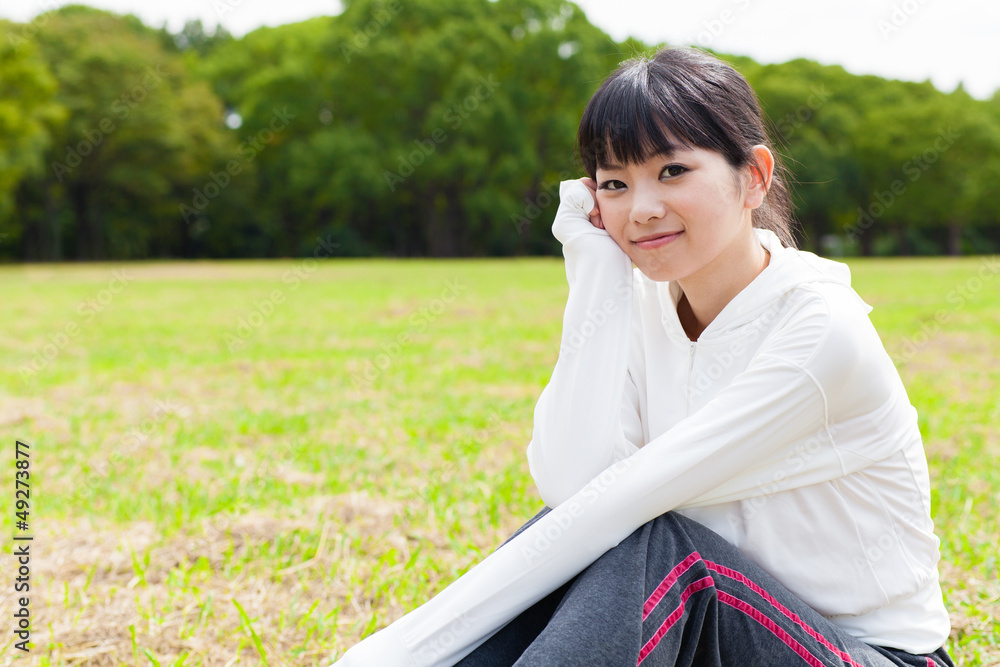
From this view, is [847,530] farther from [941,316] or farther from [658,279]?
[941,316]

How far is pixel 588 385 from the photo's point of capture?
184 cm

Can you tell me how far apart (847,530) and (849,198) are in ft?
143

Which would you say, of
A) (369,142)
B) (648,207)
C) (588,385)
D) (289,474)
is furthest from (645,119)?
(369,142)

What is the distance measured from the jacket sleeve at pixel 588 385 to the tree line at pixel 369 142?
1276 inches

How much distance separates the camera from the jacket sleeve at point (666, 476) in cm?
160

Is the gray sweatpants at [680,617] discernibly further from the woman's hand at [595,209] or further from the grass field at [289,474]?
the grass field at [289,474]

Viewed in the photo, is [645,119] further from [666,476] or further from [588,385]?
[666,476]

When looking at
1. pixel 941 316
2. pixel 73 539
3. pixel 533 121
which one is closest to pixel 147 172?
pixel 533 121

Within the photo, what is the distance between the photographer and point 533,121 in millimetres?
38375

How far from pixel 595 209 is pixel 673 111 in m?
0.36

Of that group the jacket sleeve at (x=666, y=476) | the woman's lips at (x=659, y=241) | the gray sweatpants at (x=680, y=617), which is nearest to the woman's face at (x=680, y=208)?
the woman's lips at (x=659, y=241)

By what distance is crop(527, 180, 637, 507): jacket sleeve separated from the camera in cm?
183

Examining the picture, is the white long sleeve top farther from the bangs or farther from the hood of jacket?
the bangs

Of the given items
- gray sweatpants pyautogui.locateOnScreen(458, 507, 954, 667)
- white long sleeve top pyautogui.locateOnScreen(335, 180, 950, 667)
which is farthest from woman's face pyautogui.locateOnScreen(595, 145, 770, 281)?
gray sweatpants pyautogui.locateOnScreen(458, 507, 954, 667)
